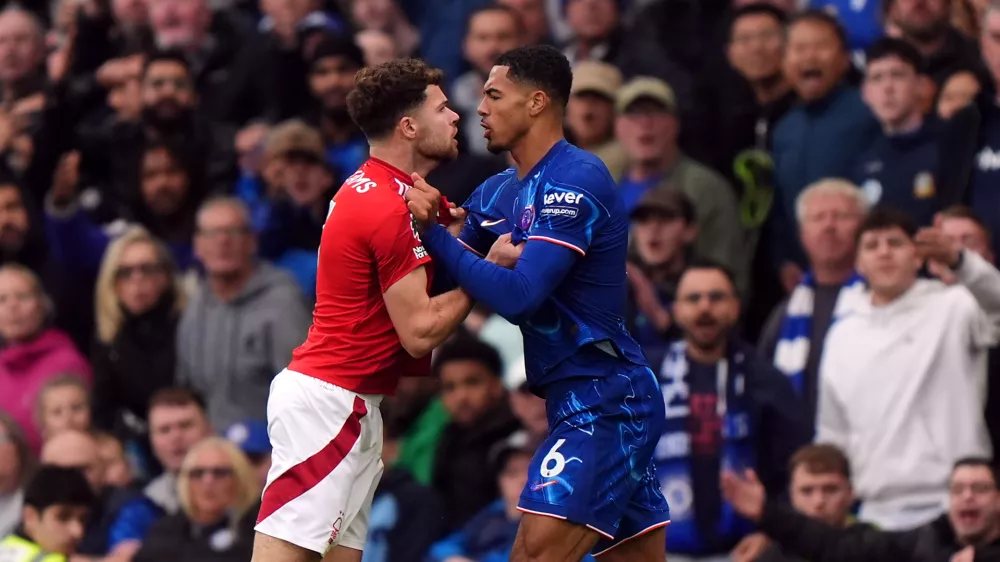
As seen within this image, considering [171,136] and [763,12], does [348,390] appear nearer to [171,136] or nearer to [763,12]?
[763,12]

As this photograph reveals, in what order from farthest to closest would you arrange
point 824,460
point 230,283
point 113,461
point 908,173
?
point 230,283 < point 113,461 < point 908,173 < point 824,460

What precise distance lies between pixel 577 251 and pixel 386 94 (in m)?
0.94

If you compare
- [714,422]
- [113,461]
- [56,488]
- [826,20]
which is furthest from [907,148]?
[56,488]

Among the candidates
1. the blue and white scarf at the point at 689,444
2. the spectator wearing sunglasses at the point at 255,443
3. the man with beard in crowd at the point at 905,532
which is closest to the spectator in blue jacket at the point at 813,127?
the blue and white scarf at the point at 689,444

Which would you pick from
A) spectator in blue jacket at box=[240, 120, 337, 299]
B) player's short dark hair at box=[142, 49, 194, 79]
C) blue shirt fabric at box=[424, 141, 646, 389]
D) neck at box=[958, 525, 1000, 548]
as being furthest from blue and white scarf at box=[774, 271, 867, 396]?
player's short dark hair at box=[142, 49, 194, 79]

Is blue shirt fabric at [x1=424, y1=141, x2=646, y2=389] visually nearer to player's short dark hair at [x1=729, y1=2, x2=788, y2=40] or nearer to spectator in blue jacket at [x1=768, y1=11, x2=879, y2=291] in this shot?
spectator in blue jacket at [x1=768, y1=11, x2=879, y2=291]

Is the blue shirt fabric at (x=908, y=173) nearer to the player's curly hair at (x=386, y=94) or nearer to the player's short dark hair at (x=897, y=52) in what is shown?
the player's short dark hair at (x=897, y=52)

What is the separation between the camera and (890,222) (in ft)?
35.0

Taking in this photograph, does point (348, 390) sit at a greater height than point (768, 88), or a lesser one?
lesser

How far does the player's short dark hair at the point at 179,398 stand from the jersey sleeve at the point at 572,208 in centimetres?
481

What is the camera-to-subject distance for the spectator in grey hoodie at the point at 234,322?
1232 centimetres

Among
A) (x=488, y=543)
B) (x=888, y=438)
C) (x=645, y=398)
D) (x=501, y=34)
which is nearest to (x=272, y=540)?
(x=645, y=398)

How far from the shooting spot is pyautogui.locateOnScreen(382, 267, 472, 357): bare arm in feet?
25.1

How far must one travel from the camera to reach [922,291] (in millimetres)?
10641
